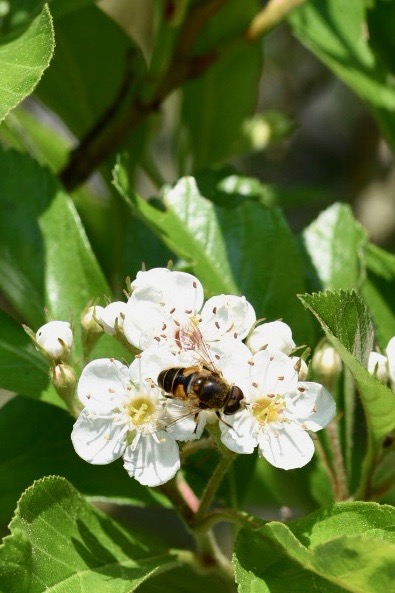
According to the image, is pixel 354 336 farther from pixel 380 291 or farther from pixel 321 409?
pixel 380 291

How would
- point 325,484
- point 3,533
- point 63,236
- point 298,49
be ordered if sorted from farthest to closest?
point 298,49
point 3,533
point 325,484
point 63,236

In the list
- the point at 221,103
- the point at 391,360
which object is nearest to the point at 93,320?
the point at 391,360

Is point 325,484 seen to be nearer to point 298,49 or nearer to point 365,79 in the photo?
point 365,79

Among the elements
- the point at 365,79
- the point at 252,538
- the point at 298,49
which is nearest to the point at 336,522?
the point at 252,538

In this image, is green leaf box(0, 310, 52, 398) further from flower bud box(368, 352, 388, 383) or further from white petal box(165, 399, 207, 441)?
flower bud box(368, 352, 388, 383)

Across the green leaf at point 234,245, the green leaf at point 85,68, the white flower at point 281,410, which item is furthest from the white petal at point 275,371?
the green leaf at point 85,68

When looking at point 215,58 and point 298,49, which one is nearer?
point 215,58
